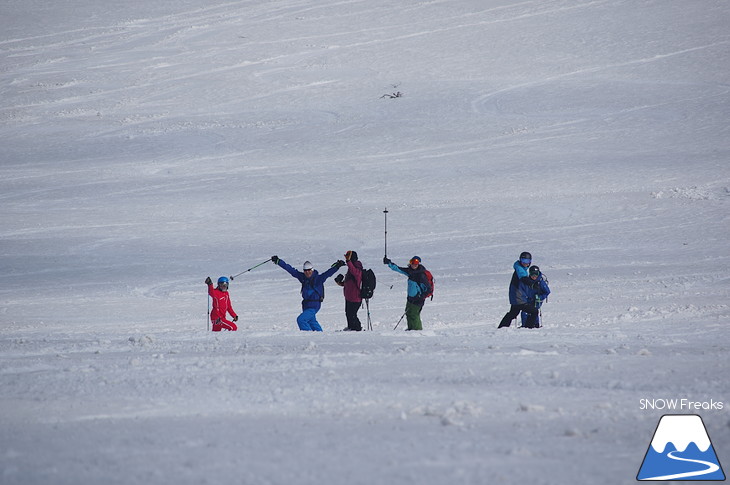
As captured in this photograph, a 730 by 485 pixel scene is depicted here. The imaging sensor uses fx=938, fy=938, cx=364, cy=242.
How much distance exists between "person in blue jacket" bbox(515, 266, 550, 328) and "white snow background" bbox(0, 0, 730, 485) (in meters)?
0.65

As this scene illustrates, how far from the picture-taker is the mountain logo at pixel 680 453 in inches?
Answer: 173

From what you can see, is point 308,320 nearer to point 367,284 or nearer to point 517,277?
point 367,284

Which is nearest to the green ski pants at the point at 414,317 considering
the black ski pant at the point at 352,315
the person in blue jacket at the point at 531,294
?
the black ski pant at the point at 352,315

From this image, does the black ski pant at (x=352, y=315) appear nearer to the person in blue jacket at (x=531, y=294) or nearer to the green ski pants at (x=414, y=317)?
the green ski pants at (x=414, y=317)

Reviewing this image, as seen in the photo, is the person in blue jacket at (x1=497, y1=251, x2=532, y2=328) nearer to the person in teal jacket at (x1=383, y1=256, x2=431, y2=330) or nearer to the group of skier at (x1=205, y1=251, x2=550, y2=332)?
the group of skier at (x1=205, y1=251, x2=550, y2=332)

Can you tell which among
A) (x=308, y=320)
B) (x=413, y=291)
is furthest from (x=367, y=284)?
(x=308, y=320)

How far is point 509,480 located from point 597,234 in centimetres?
1566

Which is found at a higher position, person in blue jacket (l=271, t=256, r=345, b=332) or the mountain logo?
person in blue jacket (l=271, t=256, r=345, b=332)

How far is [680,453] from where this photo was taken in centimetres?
468

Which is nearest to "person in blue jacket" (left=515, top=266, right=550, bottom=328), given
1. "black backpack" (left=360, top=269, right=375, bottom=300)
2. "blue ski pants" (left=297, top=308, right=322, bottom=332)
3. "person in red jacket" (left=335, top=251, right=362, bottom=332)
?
"black backpack" (left=360, top=269, right=375, bottom=300)

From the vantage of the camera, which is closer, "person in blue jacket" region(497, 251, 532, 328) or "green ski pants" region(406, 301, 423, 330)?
"green ski pants" region(406, 301, 423, 330)

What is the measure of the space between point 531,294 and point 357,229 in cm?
952

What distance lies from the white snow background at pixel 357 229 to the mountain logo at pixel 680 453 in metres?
0.11

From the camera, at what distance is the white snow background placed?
5.17 meters
